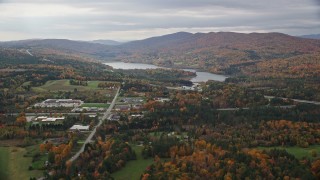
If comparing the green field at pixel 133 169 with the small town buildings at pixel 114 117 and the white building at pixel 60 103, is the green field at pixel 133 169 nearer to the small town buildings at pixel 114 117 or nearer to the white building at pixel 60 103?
the small town buildings at pixel 114 117


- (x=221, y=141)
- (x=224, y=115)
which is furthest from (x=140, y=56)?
(x=221, y=141)

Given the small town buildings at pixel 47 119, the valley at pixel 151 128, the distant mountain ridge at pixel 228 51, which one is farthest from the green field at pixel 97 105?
the distant mountain ridge at pixel 228 51

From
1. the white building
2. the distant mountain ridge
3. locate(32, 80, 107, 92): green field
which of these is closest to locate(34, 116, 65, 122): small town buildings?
the white building

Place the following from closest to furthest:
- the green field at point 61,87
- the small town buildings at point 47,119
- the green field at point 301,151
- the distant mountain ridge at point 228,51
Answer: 1. the green field at point 301,151
2. the small town buildings at point 47,119
3. the green field at point 61,87
4. the distant mountain ridge at point 228,51

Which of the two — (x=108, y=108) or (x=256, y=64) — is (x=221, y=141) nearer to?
(x=108, y=108)

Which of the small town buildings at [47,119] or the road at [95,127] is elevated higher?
the small town buildings at [47,119]
